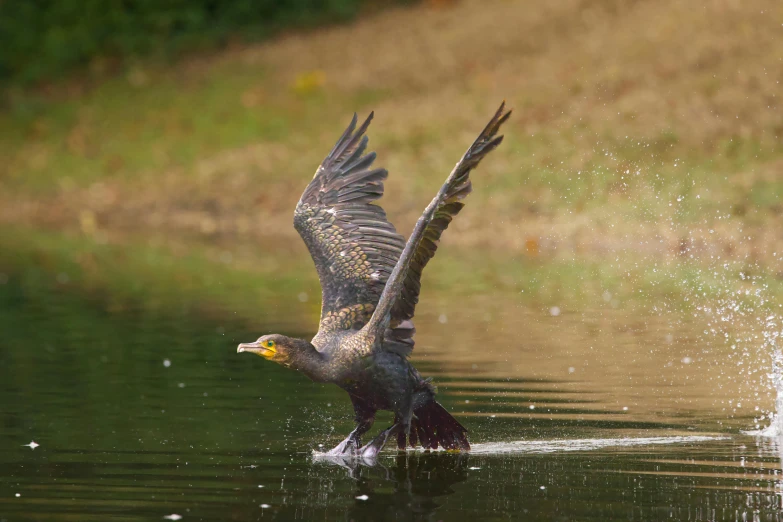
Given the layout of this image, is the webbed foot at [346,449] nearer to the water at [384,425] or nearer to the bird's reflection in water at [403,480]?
the bird's reflection in water at [403,480]

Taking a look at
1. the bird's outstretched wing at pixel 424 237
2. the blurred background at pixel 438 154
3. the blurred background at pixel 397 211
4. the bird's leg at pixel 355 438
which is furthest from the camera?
the blurred background at pixel 438 154

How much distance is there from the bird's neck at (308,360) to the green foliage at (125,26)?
91.4 ft

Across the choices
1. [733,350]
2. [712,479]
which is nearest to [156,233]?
[733,350]

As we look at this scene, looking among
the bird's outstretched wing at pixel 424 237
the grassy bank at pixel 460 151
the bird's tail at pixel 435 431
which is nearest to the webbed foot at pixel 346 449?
the bird's tail at pixel 435 431

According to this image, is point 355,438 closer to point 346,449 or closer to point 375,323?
point 346,449

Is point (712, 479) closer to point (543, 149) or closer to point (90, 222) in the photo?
point (543, 149)

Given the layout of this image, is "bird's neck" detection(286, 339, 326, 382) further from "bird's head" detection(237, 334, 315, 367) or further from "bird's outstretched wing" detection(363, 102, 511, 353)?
"bird's outstretched wing" detection(363, 102, 511, 353)

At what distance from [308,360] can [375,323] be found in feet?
1.56

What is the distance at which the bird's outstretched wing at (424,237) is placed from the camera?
7.25 metres

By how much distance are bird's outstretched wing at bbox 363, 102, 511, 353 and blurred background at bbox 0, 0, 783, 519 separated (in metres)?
1.02

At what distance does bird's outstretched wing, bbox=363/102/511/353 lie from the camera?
23.8ft

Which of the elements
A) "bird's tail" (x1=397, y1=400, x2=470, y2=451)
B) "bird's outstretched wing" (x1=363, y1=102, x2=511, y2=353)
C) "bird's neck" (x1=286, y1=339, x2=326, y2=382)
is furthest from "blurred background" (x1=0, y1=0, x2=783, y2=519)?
"bird's outstretched wing" (x1=363, y1=102, x2=511, y2=353)

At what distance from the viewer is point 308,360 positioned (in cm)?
756

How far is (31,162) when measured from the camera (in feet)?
97.9
